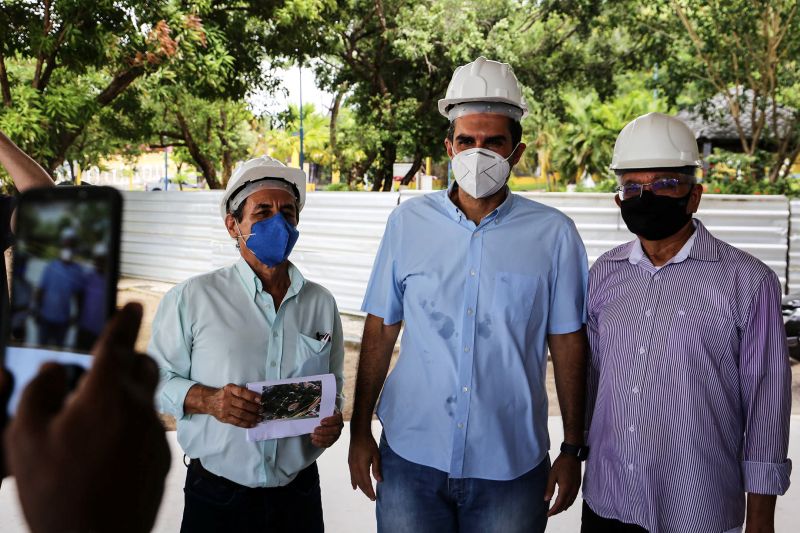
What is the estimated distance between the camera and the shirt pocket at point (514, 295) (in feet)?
5.80

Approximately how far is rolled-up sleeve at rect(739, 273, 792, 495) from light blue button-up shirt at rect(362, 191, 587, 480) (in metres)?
0.38

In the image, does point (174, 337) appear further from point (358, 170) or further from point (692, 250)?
point (358, 170)

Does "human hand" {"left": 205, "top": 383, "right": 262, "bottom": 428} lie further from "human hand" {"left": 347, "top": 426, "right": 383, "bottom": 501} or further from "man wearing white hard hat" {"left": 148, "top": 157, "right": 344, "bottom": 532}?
"human hand" {"left": 347, "top": 426, "right": 383, "bottom": 501}

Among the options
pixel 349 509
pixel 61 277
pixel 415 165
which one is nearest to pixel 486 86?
pixel 61 277

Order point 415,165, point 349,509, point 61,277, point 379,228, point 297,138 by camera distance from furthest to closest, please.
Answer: point 297,138 < point 415,165 < point 379,228 < point 349,509 < point 61,277

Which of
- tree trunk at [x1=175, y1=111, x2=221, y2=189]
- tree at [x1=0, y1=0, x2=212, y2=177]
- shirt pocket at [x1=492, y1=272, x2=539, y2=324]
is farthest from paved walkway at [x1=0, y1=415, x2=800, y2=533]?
tree trunk at [x1=175, y1=111, x2=221, y2=189]

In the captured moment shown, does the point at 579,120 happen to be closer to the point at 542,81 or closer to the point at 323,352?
the point at 542,81

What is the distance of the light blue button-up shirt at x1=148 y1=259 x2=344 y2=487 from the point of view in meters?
1.73

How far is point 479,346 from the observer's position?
1.77m

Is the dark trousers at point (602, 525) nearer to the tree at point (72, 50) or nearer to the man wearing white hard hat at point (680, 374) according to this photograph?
the man wearing white hard hat at point (680, 374)

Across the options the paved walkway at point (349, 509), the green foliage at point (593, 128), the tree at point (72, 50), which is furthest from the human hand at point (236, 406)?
the green foliage at point (593, 128)

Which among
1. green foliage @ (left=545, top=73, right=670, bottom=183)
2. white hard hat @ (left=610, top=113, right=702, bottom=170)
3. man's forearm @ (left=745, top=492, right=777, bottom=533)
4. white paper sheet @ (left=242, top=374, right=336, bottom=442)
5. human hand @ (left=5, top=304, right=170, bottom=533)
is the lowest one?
man's forearm @ (left=745, top=492, right=777, bottom=533)

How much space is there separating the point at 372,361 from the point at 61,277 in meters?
1.66

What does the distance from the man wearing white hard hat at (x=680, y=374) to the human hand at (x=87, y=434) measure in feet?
4.88
